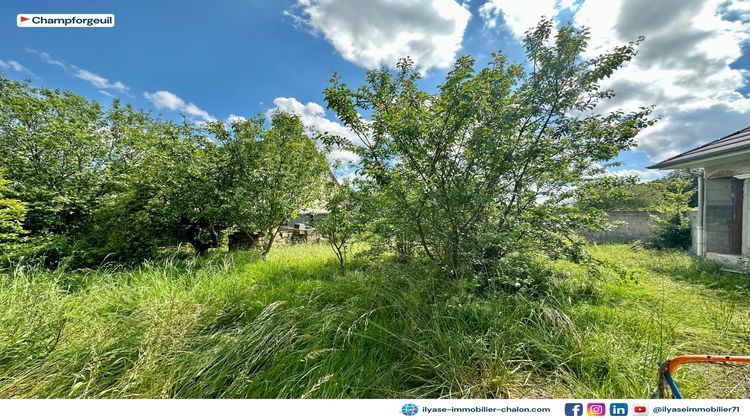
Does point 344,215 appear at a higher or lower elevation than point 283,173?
lower

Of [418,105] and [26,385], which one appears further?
[418,105]

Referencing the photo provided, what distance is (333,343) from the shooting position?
186cm

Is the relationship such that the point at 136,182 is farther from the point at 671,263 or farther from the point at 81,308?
the point at 671,263

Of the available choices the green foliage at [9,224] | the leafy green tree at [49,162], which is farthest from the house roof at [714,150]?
the leafy green tree at [49,162]

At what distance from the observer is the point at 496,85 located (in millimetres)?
2711
